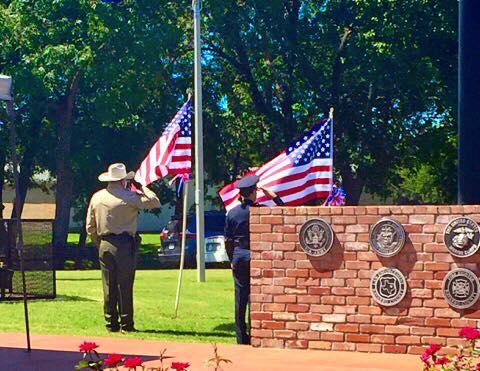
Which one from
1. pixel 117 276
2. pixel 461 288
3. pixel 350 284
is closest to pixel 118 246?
pixel 117 276

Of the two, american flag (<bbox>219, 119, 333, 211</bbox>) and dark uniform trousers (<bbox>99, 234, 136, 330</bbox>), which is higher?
american flag (<bbox>219, 119, 333, 211</bbox>)

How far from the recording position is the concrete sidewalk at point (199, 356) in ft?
35.1

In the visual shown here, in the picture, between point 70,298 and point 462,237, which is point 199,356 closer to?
point 462,237

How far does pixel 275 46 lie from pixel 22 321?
29706 mm

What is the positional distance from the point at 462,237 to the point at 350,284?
1.31 m

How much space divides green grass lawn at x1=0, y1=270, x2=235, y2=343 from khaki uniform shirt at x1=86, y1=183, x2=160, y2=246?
4.07 ft

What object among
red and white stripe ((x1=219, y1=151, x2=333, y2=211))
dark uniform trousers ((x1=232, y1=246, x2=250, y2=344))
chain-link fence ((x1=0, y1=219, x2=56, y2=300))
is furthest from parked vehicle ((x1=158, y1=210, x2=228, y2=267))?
dark uniform trousers ((x1=232, y1=246, x2=250, y2=344))

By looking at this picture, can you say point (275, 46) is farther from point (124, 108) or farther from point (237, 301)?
point (237, 301)

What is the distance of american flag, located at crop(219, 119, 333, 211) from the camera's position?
14766 mm

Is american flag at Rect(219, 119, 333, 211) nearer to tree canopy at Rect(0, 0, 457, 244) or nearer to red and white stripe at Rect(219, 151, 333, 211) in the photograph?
red and white stripe at Rect(219, 151, 333, 211)

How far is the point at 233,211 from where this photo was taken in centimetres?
1315

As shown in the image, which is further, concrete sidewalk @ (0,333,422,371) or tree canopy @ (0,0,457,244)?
tree canopy @ (0,0,457,244)

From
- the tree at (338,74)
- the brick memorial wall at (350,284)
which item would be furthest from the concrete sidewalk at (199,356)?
the tree at (338,74)

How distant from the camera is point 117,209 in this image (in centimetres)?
1430
